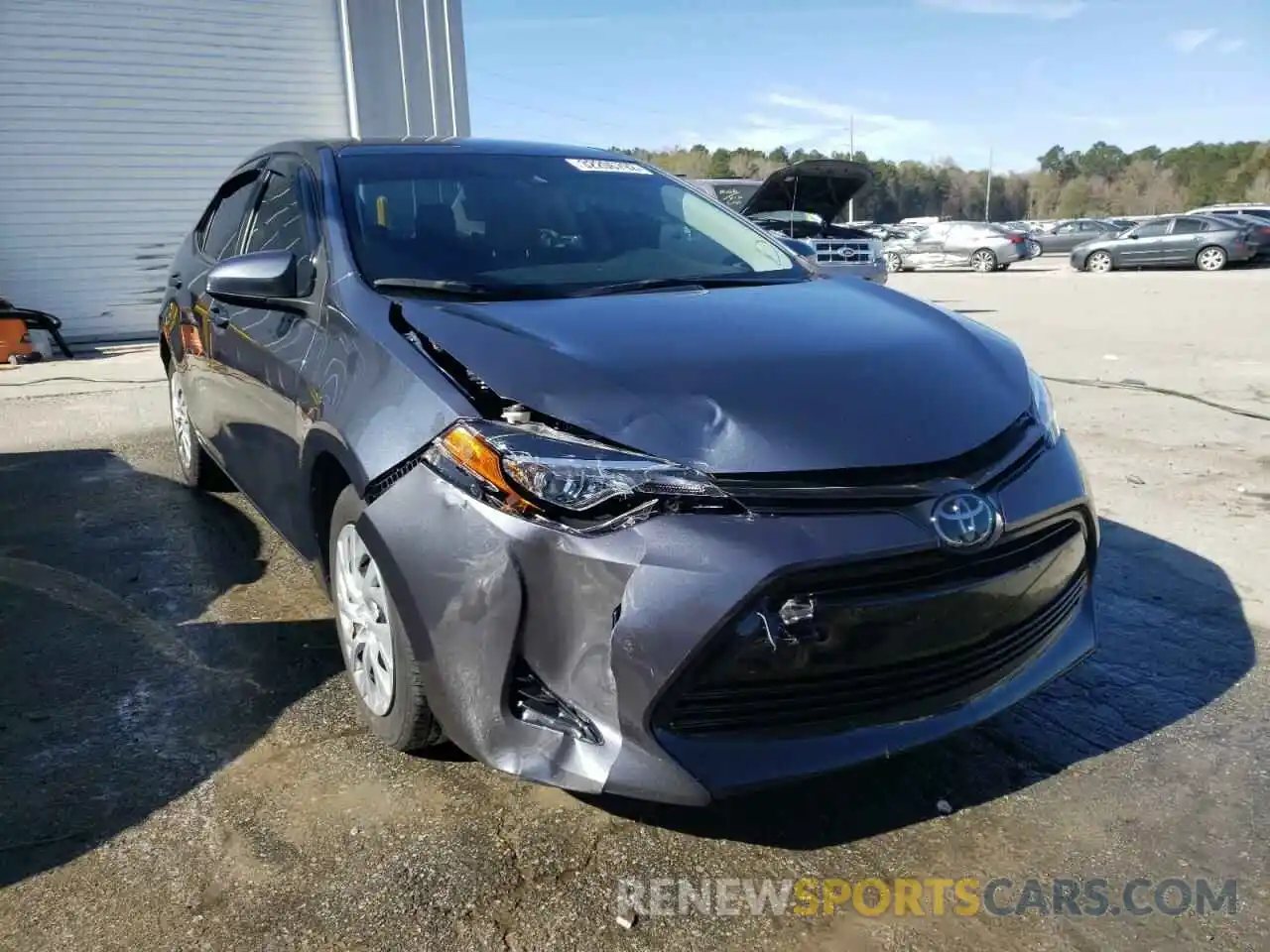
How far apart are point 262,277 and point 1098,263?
2673cm

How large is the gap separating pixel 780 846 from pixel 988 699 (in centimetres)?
57

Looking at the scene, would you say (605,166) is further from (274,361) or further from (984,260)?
(984,260)

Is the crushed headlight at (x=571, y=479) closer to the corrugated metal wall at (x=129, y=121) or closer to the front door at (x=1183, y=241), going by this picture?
the corrugated metal wall at (x=129, y=121)

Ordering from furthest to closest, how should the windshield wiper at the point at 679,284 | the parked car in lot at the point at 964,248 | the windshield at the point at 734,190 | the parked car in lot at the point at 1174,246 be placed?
the parked car in lot at the point at 964,248 → the parked car in lot at the point at 1174,246 → the windshield at the point at 734,190 → the windshield wiper at the point at 679,284

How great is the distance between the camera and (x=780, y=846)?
2.24 metres

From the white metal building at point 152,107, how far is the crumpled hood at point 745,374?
1065 cm

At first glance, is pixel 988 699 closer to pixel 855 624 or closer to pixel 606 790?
pixel 855 624

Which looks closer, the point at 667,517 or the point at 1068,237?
the point at 667,517

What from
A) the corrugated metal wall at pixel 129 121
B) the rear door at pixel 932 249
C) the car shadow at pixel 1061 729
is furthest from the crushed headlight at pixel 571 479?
the rear door at pixel 932 249

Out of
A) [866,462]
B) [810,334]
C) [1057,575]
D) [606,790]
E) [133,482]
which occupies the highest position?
[810,334]

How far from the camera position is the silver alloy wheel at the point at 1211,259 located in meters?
23.5

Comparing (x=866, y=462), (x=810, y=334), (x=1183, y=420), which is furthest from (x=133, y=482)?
(x=1183, y=420)

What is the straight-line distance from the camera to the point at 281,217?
344 centimetres

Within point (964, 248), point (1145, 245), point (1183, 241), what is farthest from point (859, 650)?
point (964, 248)
